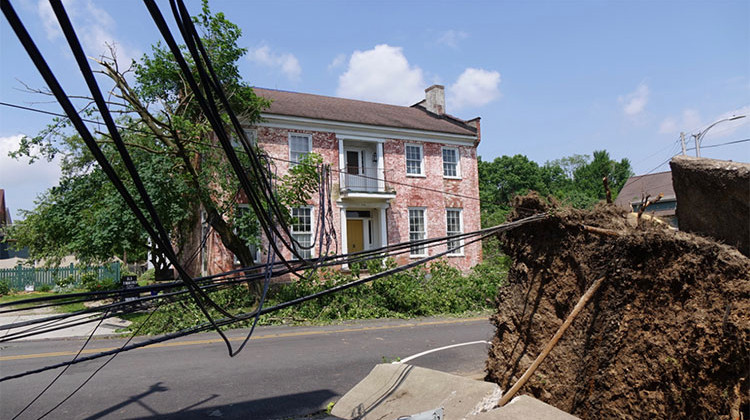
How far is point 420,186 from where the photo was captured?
24.4 m

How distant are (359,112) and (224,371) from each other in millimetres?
19426

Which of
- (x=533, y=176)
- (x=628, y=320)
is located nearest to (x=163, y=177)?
(x=628, y=320)

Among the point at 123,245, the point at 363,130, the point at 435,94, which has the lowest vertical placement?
the point at 123,245

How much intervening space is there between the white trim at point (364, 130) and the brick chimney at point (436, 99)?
12.5 ft

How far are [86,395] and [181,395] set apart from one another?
1269 mm

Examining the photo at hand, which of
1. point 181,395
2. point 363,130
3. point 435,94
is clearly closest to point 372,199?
point 363,130

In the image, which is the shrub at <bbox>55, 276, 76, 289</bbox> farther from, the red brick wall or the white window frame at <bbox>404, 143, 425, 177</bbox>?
the white window frame at <bbox>404, 143, 425, 177</bbox>

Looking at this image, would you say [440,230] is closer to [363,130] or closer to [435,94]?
[363,130]

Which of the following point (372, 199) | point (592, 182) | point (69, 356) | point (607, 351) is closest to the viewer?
point (607, 351)

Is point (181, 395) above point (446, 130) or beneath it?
beneath

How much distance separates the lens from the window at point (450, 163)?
25094 mm

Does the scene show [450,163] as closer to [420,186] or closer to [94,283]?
[420,186]

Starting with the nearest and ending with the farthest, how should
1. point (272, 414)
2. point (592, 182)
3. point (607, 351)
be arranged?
point (607, 351) → point (272, 414) → point (592, 182)

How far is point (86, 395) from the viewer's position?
6277mm
